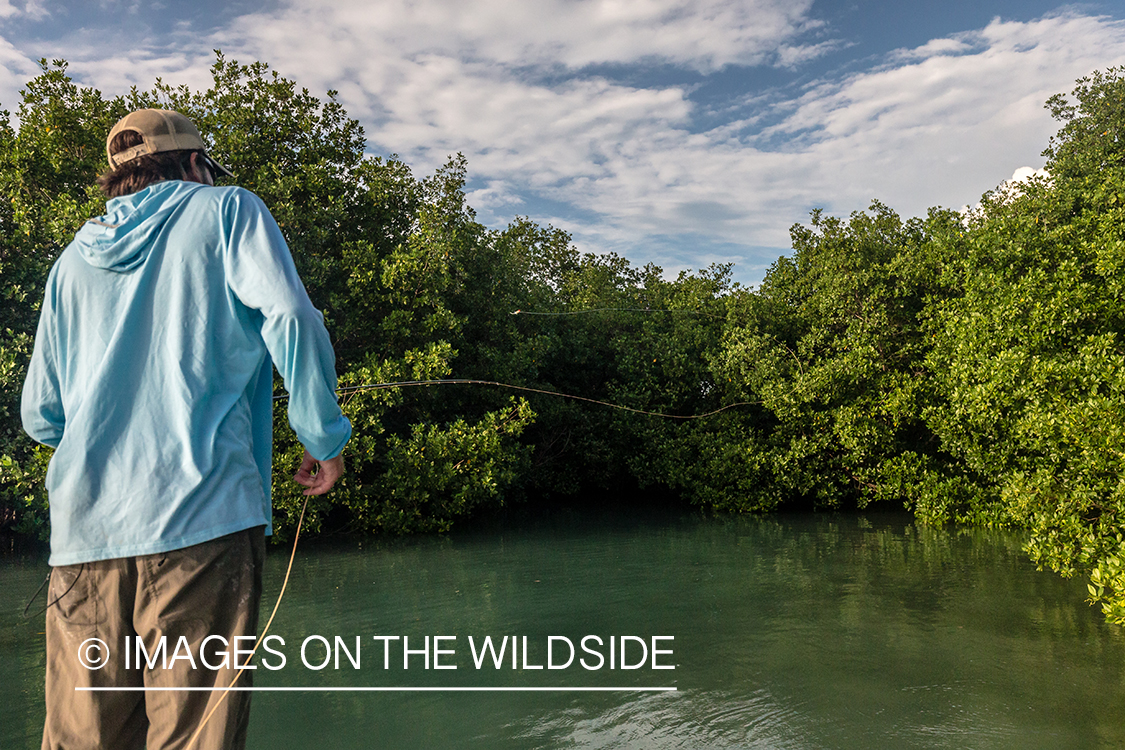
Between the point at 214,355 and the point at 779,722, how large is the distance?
3956 millimetres

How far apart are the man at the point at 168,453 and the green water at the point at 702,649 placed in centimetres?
291

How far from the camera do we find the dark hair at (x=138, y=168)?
1923mm

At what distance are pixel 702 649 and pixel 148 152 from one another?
5173 mm

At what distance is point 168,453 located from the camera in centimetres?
168

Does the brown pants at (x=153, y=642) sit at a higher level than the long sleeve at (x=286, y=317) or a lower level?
lower

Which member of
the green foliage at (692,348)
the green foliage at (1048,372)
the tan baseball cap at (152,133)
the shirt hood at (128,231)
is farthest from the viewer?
the green foliage at (692,348)

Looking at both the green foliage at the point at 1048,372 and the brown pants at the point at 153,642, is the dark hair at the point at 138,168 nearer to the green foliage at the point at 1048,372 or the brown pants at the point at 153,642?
the brown pants at the point at 153,642

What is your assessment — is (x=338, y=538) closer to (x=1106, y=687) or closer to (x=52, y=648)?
(x=1106, y=687)

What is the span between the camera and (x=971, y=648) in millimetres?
5801

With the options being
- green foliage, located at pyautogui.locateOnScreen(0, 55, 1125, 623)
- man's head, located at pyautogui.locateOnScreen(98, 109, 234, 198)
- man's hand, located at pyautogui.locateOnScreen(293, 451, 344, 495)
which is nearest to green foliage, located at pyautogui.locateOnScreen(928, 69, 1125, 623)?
green foliage, located at pyautogui.locateOnScreen(0, 55, 1125, 623)

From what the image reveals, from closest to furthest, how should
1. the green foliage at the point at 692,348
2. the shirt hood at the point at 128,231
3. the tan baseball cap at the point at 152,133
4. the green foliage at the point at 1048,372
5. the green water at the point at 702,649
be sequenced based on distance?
the shirt hood at the point at 128,231 → the tan baseball cap at the point at 152,133 → the green water at the point at 702,649 → the green foliage at the point at 1048,372 → the green foliage at the point at 692,348

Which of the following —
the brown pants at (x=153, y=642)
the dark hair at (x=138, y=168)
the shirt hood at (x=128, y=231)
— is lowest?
the brown pants at (x=153, y=642)

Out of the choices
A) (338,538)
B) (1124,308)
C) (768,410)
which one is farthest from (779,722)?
(768,410)

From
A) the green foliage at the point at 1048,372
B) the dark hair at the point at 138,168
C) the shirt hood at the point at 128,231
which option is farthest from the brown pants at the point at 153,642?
the green foliage at the point at 1048,372
